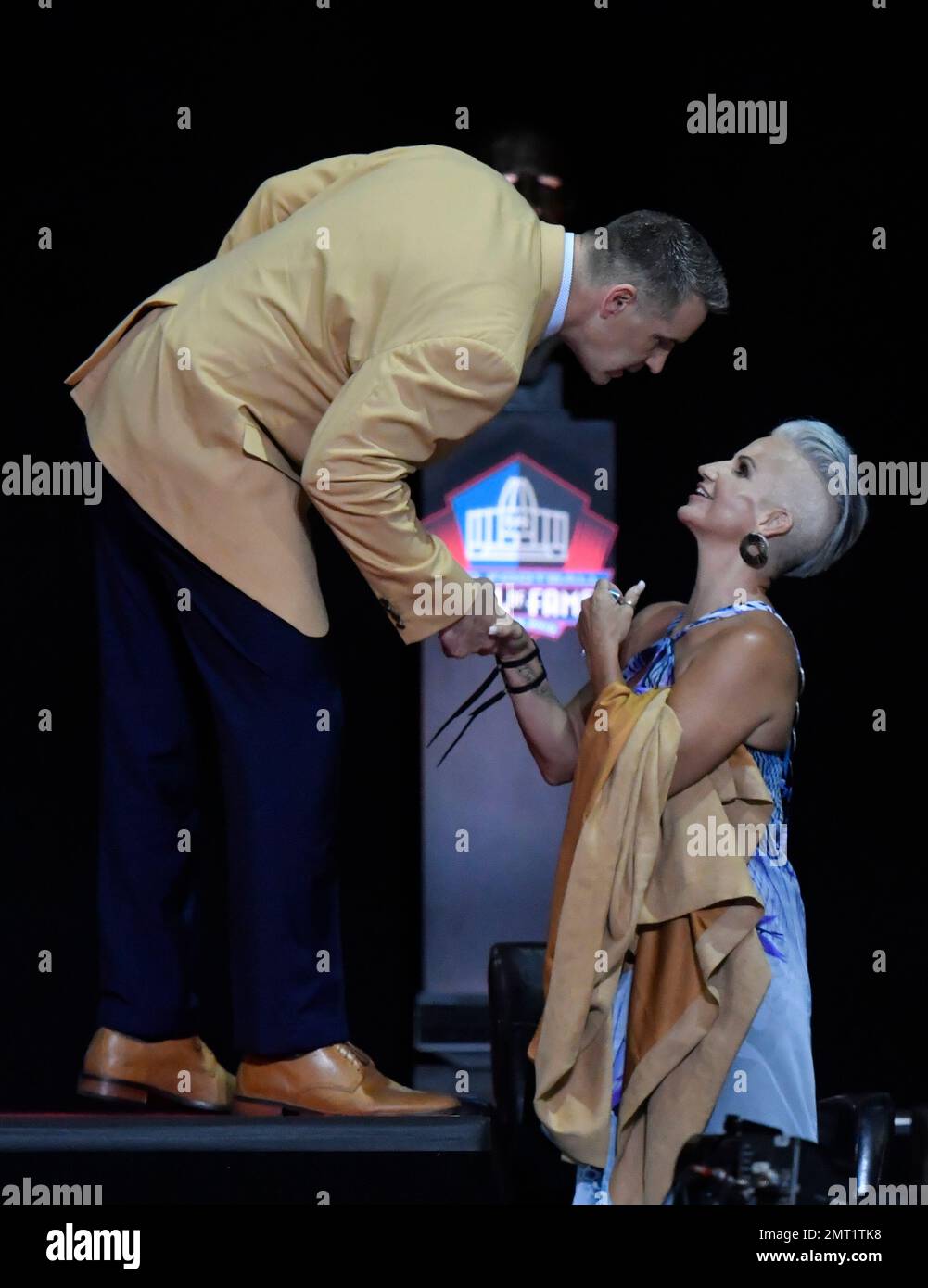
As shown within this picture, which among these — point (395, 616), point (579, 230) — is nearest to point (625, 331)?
point (395, 616)

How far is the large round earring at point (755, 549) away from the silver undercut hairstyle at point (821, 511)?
43 mm

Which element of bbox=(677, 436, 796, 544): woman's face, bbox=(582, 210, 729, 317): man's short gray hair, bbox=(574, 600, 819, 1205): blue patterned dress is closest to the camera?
bbox=(574, 600, 819, 1205): blue patterned dress

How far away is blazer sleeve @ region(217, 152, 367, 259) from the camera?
9.07 ft

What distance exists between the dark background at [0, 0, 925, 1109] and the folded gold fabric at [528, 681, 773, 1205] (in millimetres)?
3116

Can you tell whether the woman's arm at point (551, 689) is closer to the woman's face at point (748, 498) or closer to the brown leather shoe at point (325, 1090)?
the woman's face at point (748, 498)

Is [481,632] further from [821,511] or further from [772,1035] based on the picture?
[772,1035]

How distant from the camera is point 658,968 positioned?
2.57 metres

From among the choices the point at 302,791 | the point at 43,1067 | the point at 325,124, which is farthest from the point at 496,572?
the point at 302,791

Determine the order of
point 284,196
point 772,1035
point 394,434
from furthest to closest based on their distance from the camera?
point 284,196 → point 772,1035 → point 394,434

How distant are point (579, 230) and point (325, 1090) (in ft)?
12.6

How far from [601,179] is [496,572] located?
4.58 ft

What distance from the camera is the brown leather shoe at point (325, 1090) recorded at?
2551 millimetres

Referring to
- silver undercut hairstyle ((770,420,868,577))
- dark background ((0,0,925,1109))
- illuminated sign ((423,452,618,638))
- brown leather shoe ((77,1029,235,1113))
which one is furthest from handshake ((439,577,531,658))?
illuminated sign ((423,452,618,638))

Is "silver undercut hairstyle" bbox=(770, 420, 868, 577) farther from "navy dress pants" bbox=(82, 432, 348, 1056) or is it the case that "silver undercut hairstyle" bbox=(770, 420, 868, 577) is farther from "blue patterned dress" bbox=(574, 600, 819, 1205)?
"navy dress pants" bbox=(82, 432, 348, 1056)
